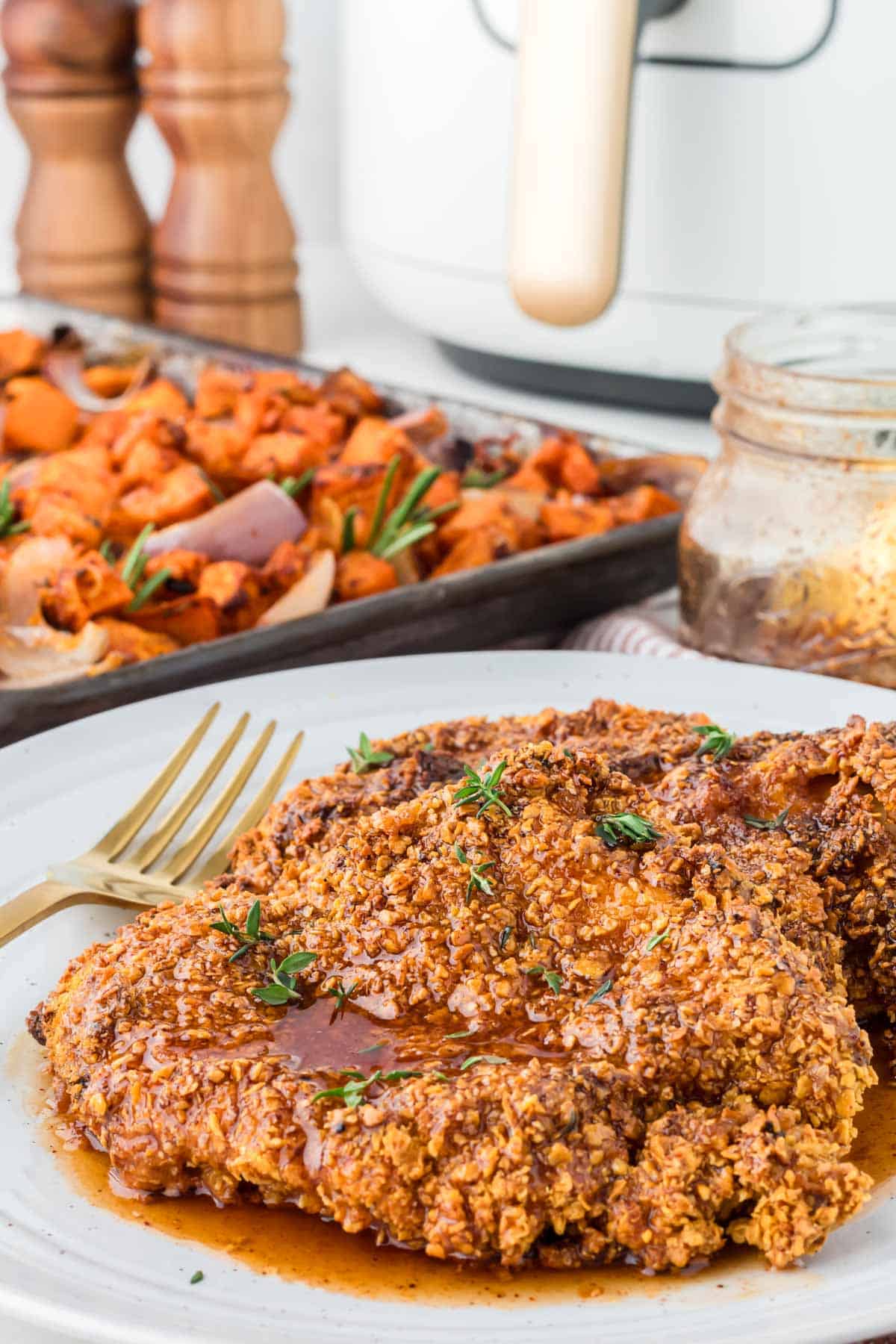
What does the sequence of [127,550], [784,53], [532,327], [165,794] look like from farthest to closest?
[532,327]
[784,53]
[127,550]
[165,794]

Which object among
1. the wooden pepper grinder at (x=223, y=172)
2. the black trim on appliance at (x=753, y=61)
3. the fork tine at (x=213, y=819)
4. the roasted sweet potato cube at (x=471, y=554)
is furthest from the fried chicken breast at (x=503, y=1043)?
the wooden pepper grinder at (x=223, y=172)

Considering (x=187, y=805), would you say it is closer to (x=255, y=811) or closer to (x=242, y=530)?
(x=255, y=811)

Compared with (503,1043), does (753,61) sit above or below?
above

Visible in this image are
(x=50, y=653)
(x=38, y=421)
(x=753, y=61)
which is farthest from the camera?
(x=38, y=421)

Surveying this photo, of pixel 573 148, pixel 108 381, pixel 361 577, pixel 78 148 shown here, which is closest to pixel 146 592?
pixel 361 577

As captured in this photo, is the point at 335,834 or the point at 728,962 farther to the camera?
the point at 335,834

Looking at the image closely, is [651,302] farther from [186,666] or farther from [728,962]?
[728,962]

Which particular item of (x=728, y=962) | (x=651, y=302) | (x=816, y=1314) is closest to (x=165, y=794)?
(x=728, y=962)

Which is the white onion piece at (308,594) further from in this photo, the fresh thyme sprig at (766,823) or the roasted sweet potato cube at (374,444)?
the fresh thyme sprig at (766,823)

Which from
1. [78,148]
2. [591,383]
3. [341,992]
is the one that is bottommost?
[591,383]
